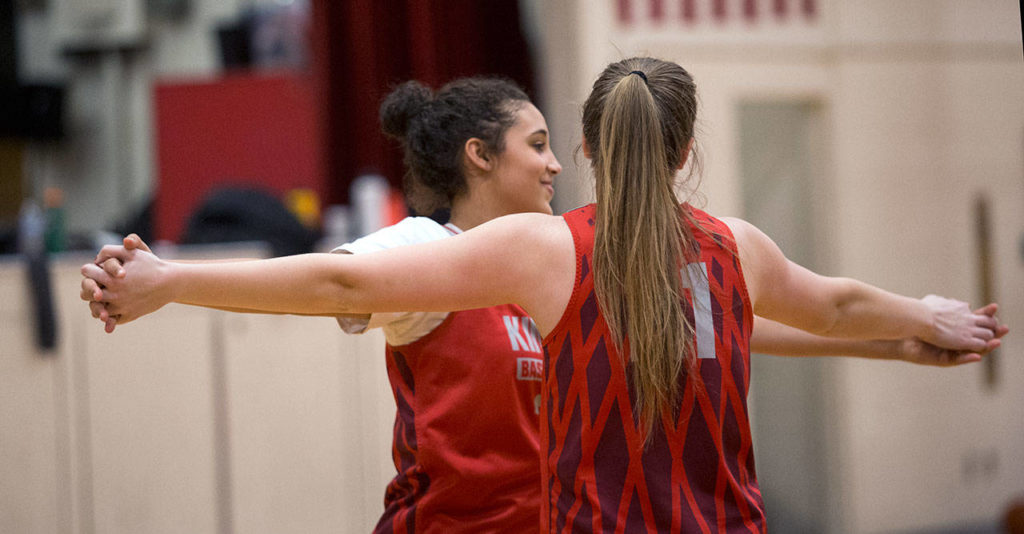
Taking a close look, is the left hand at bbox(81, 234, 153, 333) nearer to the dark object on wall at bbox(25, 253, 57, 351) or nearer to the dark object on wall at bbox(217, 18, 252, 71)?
the dark object on wall at bbox(25, 253, 57, 351)

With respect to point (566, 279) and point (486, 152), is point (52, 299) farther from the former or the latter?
point (566, 279)

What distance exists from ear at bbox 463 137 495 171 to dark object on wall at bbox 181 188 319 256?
1762 millimetres

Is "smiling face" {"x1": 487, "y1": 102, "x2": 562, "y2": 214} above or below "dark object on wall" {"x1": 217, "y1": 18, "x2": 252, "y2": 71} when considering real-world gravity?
below

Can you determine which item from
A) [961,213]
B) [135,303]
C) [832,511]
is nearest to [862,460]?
[832,511]

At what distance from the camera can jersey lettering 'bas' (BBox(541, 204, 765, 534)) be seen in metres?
1.08

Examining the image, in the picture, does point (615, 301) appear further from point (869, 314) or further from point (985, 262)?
point (985, 262)

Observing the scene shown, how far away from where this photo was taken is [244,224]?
10.4 ft

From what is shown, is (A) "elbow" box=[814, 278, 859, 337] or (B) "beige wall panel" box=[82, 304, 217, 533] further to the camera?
(B) "beige wall panel" box=[82, 304, 217, 533]

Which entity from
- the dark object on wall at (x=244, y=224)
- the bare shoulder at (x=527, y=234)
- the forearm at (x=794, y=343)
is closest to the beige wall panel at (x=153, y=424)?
the dark object on wall at (x=244, y=224)

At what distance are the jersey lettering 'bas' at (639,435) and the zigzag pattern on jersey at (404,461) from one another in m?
0.33

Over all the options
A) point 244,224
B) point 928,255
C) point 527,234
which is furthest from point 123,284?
point 928,255

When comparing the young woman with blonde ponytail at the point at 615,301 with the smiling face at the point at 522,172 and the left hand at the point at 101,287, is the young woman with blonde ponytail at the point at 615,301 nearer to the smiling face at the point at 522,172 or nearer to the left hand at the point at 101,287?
the left hand at the point at 101,287

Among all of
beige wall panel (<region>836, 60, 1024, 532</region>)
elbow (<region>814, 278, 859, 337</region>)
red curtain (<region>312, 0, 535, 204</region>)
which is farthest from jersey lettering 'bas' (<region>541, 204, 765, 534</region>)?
beige wall panel (<region>836, 60, 1024, 532</region>)

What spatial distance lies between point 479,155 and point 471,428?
1.41ft
